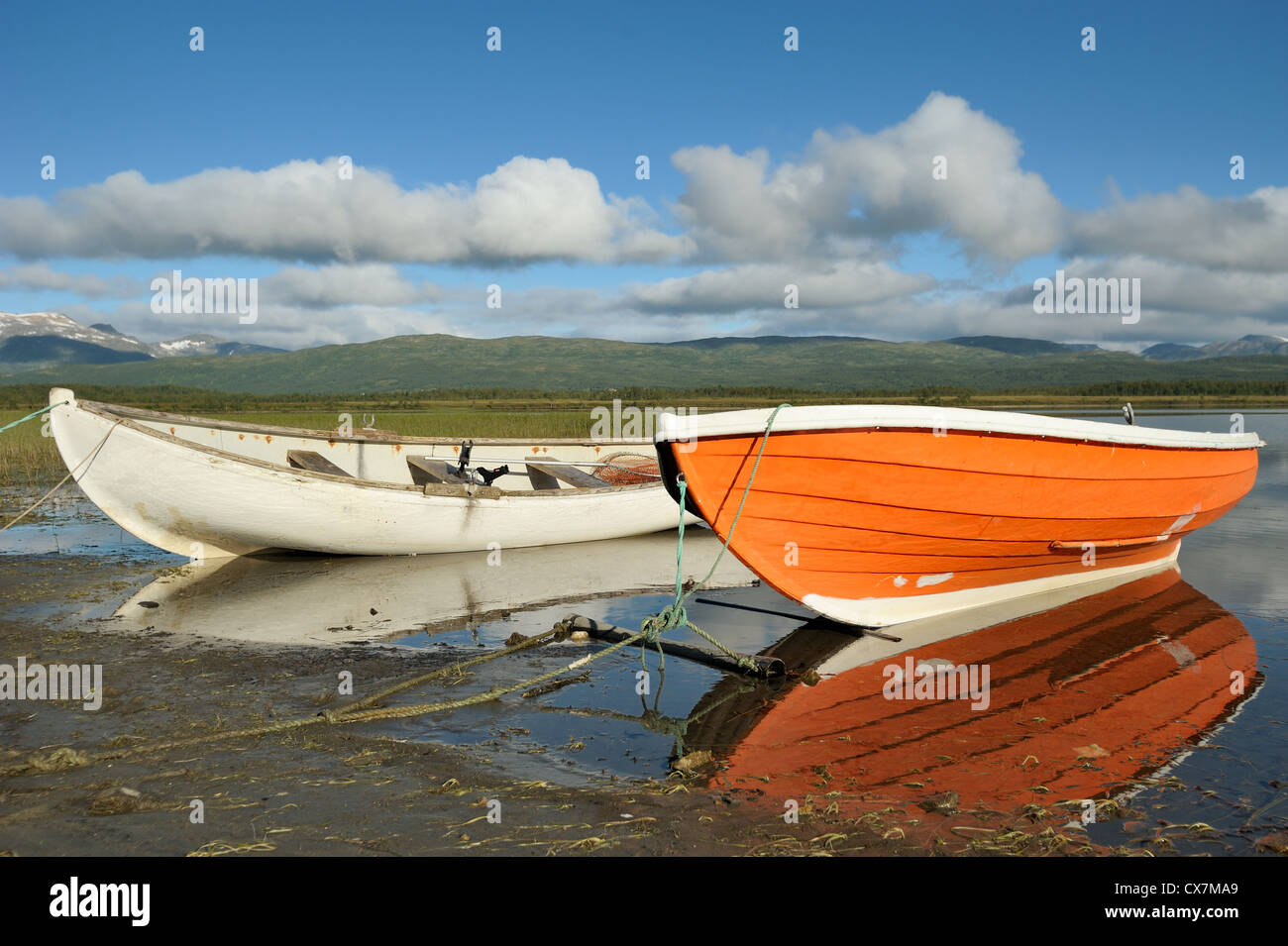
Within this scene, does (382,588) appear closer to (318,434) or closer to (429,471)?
(429,471)

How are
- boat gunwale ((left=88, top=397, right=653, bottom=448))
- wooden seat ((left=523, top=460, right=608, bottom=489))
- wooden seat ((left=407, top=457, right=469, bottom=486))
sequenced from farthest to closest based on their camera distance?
1. wooden seat ((left=523, top=460, right=608, bottom=489))
2. wooden seat ((left=407, top=457, right=469, bottom=486))
3. boat gunwale ((left=88, top=397, right=653, bottom=448))

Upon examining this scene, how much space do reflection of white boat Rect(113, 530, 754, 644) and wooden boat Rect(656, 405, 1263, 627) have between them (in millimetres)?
2889

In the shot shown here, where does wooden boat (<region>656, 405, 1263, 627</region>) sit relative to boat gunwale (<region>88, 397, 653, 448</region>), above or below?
below

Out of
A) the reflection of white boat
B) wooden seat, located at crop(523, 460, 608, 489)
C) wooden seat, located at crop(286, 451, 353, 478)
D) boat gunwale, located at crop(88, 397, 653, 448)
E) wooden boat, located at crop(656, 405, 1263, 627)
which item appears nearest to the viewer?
wooden boat, located at crop(656, 405, 1263, 627)

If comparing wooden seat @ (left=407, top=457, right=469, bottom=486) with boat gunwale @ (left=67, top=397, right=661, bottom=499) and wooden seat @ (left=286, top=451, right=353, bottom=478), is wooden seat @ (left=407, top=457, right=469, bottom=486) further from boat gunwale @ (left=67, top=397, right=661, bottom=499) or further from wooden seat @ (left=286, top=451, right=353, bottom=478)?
wooden seat @ (left=286, top=451, right=353, bottom=478)

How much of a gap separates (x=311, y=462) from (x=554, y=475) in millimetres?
3666

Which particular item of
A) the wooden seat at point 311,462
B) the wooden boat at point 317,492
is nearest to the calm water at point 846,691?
the wooden boat at point 317,492

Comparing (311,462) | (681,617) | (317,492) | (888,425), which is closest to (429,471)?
(311,462)

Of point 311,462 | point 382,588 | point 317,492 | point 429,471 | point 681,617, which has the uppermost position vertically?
point 311,462

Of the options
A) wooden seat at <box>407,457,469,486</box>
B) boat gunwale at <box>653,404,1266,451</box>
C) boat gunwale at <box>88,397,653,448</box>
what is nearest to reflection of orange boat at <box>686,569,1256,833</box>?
boat gunwale at <box>653,404,1266,451</box>

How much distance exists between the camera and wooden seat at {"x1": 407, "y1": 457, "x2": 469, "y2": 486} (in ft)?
45.6

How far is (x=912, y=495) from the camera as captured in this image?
796cm

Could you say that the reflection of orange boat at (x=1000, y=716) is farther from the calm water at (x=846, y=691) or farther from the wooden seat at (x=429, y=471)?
the wooden seat at (x=429, y=471)
